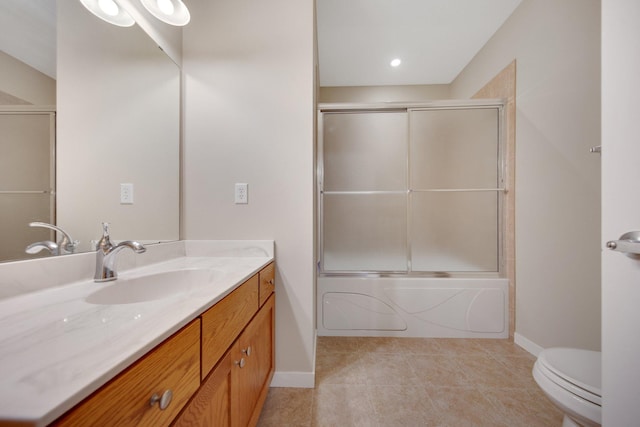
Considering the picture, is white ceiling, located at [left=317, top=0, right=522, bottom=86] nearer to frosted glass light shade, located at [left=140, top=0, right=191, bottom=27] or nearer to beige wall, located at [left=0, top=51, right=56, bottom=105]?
frosted glass light shade, located at [left=140, top=0, right=191, bottom=27]

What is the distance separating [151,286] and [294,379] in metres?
0.98

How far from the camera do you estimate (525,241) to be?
1834 mm

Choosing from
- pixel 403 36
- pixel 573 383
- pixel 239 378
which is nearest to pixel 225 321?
pixel 239 378

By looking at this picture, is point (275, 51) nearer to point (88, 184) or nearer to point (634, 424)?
point (88, 184)

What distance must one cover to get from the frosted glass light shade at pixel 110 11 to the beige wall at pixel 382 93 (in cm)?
236

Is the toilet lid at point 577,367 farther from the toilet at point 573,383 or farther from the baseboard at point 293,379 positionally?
the baseboard at point 293,379

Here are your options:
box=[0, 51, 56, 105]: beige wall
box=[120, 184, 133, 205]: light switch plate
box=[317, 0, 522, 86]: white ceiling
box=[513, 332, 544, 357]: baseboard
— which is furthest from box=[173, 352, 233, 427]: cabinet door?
box=[317, 0, 522, 86]: white ceiling

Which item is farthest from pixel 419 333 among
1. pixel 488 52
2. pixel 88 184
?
pixel 488 52

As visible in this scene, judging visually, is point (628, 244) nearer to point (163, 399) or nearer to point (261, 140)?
point (163, 399)

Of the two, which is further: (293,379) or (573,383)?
(293,379)

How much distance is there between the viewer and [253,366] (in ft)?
3.39

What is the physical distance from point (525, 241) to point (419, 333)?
112 cm

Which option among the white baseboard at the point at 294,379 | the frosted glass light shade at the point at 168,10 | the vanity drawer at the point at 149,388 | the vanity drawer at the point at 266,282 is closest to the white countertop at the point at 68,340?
the vanity drawer at the point at 149,388

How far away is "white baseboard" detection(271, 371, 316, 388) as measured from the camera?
55.4 inches
